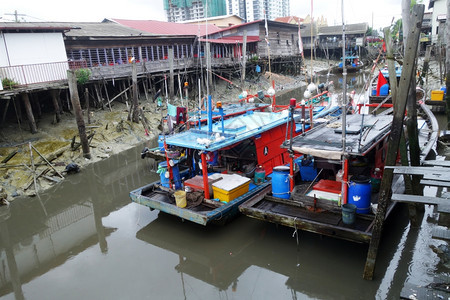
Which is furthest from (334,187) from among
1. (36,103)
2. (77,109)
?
(36,103)

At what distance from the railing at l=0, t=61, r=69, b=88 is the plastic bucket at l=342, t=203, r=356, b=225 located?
16.2 metres

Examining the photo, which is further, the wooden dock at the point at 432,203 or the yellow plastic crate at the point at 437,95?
the yellow plastic crate at the point at 437,95

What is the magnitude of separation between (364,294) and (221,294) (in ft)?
9.99

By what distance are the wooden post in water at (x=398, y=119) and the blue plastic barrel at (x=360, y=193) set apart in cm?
95

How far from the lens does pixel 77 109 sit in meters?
15.7

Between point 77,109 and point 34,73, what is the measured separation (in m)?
4.31

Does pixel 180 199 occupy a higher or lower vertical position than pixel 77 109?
lower

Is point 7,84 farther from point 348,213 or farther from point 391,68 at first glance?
point 391,68

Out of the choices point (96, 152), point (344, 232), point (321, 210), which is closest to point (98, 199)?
point (96, 152)

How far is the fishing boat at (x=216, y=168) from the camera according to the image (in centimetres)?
926

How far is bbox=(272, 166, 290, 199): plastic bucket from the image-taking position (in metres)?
9.02

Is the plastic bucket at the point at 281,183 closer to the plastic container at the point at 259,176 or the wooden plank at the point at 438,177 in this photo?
the plastic container at the point at 259,176

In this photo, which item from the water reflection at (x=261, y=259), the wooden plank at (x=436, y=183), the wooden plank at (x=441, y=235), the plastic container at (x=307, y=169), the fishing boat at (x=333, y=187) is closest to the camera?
the wooden plank at (x=436, y=183)

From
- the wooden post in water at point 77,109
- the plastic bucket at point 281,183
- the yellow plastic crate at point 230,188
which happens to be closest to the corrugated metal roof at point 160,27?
the wooden post in water at point 77,109
